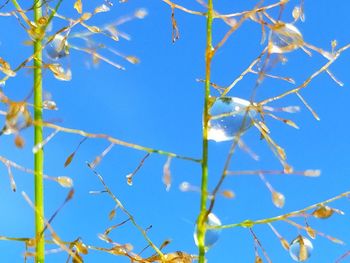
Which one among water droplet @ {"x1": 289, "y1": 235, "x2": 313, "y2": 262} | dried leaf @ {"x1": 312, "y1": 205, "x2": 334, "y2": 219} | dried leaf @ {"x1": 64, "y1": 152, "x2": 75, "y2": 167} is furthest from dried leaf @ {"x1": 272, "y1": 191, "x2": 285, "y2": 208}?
dried leaf @ {"x1": 64, "y1": 152, "x2": 75, "y2": 167}

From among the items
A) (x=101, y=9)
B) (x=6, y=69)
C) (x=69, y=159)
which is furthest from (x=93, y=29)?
(x=69, y=159)

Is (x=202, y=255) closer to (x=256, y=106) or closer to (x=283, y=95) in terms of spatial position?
(x=256, y=106)

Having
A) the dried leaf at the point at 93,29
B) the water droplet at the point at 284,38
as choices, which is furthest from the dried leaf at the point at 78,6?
the water droplet at the point at 284,38

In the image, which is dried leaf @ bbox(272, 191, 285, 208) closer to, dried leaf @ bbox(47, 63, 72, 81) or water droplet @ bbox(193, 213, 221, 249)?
water droplet @ bbox(193, 213, 221, 249)

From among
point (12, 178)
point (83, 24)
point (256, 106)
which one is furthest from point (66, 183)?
point (83, 24)

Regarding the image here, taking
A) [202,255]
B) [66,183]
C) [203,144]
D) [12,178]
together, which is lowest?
[202,255]

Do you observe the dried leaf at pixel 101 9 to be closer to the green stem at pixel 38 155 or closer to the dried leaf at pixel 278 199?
the green stem at pixel 38 155
